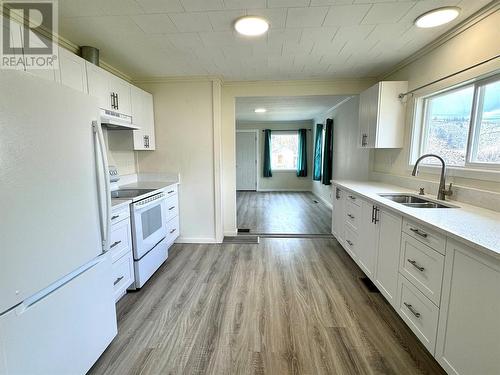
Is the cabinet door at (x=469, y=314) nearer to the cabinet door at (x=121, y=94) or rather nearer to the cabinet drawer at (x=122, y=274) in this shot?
the cabinet drawer at (x=122, y=274)

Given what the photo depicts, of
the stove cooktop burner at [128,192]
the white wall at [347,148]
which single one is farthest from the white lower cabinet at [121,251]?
the white wall at [347,148]

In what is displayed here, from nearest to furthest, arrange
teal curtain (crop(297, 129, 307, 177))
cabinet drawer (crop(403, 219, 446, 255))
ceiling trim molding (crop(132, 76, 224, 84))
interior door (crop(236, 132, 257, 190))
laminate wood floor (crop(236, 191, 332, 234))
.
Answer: cabinet drawer (crop(403, 219, 446, 255)) < ceiling trim molding (crop(132, 76, 224, 84)) < laminate wood floor (crop(236, 191, 332, 234)) < teal curtain (crop(297, 129, 307, 177)) < interior door (crop(236, 132, 257, 190))

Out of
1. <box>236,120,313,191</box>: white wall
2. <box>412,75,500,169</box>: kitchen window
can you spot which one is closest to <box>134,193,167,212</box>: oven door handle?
<box>412,75,500,169</box>: kitchen window

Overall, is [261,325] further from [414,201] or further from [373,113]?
[373,113]

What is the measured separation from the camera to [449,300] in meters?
1.33

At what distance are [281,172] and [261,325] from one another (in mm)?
6768

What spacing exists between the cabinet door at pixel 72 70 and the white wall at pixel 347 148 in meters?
3.66

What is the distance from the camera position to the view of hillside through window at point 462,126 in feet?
6.11

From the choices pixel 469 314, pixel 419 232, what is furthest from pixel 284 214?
pixel 469 314

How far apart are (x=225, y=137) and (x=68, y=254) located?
2729mm

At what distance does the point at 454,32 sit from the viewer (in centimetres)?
208

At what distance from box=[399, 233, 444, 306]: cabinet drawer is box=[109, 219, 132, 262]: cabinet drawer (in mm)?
2260

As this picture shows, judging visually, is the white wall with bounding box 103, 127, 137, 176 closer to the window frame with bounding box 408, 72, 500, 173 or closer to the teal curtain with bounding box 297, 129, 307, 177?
the window frame with bounding box 408, 72, 500, 173

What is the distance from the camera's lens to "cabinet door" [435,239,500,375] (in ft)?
3.53
